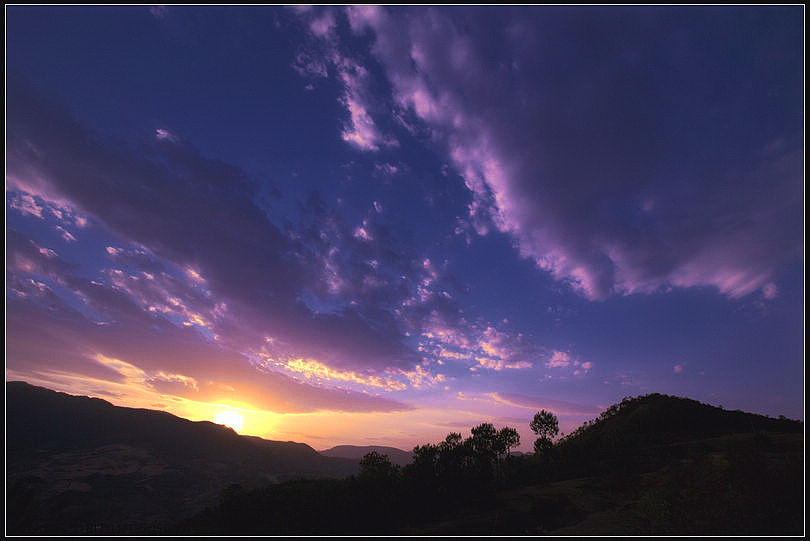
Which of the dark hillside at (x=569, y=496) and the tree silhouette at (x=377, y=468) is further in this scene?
the tree silhouette at (x=377, y=468)

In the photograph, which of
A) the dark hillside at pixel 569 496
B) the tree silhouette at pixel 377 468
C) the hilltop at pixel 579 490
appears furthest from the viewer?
the tree silhouette at pixel 377 468

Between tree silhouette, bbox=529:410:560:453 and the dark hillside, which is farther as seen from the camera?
tree silhouette, bbox=529:410:560:453

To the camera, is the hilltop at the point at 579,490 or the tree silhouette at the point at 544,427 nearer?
the hilltop at the point at 579,490

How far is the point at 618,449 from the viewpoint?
61.7 meters

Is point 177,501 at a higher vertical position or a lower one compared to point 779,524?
lower

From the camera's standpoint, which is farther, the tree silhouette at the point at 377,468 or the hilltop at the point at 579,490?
the tree silhouette at the point at 377,468

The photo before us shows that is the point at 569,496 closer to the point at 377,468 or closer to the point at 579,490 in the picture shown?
the point at 579,490

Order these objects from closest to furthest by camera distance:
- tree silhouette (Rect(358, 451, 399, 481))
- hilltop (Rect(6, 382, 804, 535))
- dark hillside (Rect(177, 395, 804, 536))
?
dark hillside (Rect(177, 395, 804, 536)) → hilltop (Rect(6, 382, 804, 535)) → tree silhouette (Rect(358, 451, 399, 481))

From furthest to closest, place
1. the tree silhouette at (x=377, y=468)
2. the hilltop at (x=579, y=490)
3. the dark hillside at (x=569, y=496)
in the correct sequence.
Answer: the tree silhouette at (x=377, y=468)
the hilltop at (x=579, y=490)
the dark hillside at (x=569, y=496)

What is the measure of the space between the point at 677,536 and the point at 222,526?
158 ft

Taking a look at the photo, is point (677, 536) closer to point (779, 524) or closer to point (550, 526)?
point (779, 524)

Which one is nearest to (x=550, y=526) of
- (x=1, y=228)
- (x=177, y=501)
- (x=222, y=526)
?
(x=222, y=526)

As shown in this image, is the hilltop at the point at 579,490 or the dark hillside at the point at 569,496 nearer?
the dark hillside at the point at 569,496

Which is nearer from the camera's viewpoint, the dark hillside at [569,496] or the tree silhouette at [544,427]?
the dark hillside at [569,496]
